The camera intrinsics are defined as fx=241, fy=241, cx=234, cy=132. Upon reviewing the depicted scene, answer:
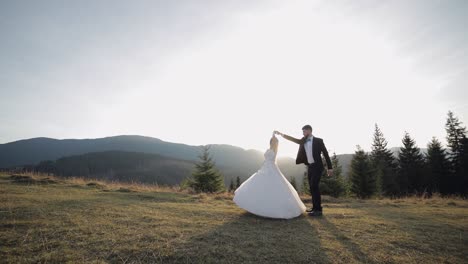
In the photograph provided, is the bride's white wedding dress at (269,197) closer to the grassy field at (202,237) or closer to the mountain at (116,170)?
the grassy field at (202,237)

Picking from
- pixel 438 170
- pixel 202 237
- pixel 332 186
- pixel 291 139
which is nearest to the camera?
pixel 202 237

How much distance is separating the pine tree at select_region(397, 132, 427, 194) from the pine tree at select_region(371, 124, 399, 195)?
5.42ft

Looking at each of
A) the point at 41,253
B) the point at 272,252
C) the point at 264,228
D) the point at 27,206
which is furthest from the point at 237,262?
the point at 27,206

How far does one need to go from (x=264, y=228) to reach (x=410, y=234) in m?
3.17

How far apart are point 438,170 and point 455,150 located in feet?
15.2

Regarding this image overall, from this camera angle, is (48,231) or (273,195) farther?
(273,195)

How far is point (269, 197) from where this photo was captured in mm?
6656

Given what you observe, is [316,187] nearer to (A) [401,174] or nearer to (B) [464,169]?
(B) [464,169]

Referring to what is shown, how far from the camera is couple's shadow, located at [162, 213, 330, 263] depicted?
11.9ft

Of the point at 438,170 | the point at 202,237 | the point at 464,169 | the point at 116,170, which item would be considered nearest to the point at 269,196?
the point at 202,237

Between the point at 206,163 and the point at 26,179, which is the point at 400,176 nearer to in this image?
the point at 206,163

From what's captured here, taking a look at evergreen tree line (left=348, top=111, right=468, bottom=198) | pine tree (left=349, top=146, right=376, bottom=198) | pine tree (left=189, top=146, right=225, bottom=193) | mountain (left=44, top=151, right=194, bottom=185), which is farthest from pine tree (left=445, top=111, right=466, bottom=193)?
mountain (left=44, top=151, right=194, bottom=185)

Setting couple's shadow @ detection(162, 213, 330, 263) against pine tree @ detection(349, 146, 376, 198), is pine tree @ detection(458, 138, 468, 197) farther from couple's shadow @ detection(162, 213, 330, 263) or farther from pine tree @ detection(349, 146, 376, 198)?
couple's shadow @ detection(162, 213, 330, 263)

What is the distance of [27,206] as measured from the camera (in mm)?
5859
